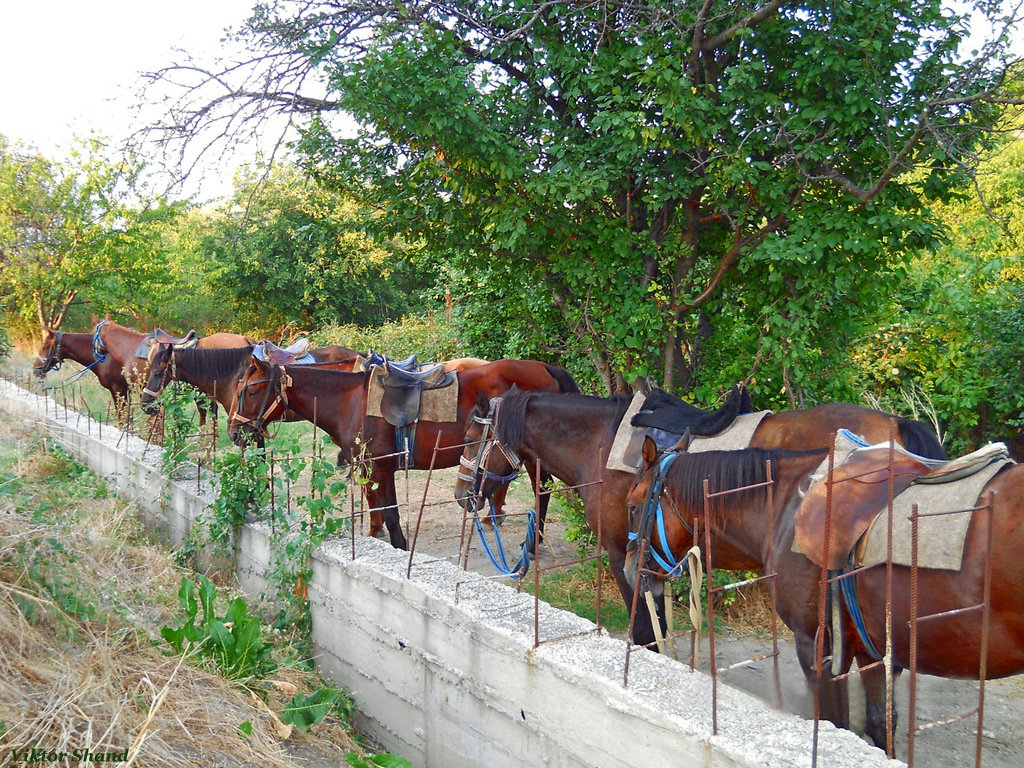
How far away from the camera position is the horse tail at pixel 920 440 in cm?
381

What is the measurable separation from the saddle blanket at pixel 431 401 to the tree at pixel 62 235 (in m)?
12.1

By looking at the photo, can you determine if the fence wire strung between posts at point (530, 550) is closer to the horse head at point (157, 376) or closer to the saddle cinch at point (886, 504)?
the saddle cinch at point (886, 504)

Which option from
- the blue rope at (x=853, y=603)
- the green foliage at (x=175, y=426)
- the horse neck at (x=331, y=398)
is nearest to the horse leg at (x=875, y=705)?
the blue rope at (x=853, y=603)

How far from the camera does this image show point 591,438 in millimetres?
4863

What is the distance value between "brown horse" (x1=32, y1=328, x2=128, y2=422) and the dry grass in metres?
7.03

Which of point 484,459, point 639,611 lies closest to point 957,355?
point 639,611

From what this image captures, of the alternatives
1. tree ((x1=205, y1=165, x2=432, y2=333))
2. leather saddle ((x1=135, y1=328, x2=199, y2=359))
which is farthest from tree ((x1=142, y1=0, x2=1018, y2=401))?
tree ((x1=205, y1=165, x2=432, y2=333))

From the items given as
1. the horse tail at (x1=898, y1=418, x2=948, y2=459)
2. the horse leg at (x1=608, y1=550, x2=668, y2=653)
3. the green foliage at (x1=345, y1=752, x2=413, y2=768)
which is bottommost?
the green foliage at (x1=345, y1=752, x2=413, y2=768)

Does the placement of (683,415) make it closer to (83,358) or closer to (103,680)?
(103,680)

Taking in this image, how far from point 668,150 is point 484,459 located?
98.4 inches

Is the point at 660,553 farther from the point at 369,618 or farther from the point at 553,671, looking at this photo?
the point at 369,618

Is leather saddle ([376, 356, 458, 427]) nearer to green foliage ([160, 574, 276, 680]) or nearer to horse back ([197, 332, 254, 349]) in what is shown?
green foliage ([160, 574, 276, 680])

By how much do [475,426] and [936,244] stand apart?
10.9ft

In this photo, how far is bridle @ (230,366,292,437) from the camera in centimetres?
622
